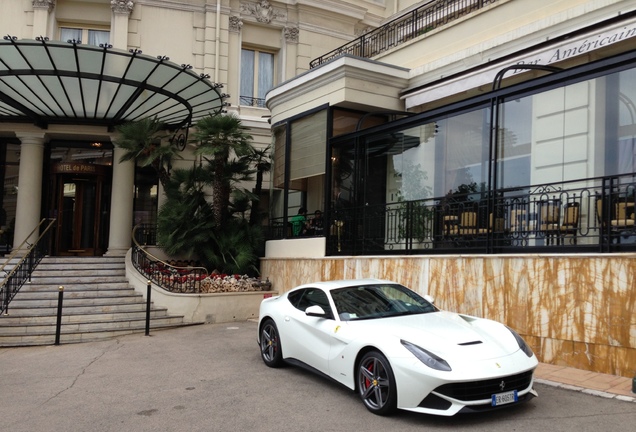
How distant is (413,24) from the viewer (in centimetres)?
1505

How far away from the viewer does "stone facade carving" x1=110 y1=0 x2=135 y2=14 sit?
18.3 m

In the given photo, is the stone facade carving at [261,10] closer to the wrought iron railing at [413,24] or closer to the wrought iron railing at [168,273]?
the wrought iron railing at [413,24]

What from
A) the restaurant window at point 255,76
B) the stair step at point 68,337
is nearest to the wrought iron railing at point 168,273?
the stair step at point 68,337

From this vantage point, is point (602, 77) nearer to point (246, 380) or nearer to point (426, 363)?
point (426, 363)

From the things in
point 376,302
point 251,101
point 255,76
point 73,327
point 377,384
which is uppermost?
point 255,76

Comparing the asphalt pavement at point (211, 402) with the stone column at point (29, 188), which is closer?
the asphalt pavement at point (211, 402)

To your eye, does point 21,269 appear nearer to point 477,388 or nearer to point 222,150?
point 222,150

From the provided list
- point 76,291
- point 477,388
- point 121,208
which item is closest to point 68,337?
point 76,291

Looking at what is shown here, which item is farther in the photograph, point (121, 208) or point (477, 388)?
point (121, 208)

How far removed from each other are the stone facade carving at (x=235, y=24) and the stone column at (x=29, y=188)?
287 inches

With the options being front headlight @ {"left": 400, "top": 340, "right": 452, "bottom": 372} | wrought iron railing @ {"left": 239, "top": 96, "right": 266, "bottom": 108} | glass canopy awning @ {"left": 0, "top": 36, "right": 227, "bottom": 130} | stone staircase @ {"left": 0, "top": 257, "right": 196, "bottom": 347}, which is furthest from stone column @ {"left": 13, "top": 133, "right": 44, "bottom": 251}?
front headlight @ {"left": 400, "top": 340, "right": 452, "bottom": 372}

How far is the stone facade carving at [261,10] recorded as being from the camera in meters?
19.8

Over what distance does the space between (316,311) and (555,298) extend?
3.49 m

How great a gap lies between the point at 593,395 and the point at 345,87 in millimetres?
9103
